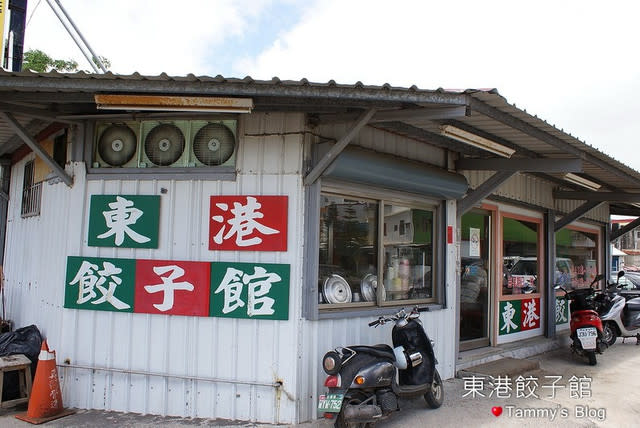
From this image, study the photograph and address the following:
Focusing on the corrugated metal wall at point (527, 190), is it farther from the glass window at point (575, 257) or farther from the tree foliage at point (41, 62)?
the tree foliage at point (41, 62)

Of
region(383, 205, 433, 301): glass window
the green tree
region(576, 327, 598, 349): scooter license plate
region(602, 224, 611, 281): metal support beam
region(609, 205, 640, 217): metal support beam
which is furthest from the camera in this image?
the green tree

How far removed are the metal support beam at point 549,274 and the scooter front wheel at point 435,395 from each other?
16.1 feet

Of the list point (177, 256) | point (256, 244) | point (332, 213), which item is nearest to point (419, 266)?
point (332, 213)

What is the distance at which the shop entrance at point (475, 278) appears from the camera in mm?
7910

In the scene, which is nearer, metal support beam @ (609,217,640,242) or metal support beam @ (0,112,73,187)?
metal support beam @ (0,112,73,187)

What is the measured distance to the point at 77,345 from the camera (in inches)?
214

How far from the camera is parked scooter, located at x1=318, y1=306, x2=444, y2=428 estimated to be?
14.7 ft

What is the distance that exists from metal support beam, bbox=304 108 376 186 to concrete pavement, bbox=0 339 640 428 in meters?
2.34

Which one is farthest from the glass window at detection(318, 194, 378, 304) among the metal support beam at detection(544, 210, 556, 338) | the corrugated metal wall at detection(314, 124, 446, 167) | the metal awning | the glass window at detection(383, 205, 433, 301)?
the metal support beam at detection(544, 210, 556, 338)

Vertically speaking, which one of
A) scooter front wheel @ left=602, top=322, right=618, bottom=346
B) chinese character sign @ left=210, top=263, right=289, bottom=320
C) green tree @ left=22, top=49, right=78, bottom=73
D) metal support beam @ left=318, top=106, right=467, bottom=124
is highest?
green tree @ left=22, top=49, right=78, bottom=73

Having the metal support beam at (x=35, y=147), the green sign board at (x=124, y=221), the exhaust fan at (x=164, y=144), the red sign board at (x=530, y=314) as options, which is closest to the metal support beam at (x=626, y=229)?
the red sign board at (x=530, y=314)

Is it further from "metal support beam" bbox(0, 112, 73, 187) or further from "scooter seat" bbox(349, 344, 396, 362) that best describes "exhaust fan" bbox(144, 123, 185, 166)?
"scooter seat" bbox(349, 344, 396, 362)

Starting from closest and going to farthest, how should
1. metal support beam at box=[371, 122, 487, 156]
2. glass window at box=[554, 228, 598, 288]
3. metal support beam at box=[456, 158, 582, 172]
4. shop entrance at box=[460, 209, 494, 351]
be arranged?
metal support beam at box=[371, 122, 487, 156], metal support beam at box=[456, 158, 582, 172], shop entrance at box=[460, 209, 494, 351], glass window at box=[554, 228, 598, 288]

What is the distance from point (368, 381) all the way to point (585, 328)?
4.85 metres
